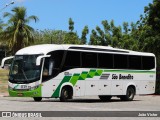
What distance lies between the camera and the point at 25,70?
25031mm

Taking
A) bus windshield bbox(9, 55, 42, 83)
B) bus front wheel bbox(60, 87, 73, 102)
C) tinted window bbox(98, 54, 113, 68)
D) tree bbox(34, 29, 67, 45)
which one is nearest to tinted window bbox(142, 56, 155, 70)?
tinted window bbox(98, 54, 113, 68)

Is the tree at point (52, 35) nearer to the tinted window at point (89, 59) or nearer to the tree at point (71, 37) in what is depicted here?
the tree at point (71, 37)

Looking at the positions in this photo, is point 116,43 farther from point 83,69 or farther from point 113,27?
point 83,69

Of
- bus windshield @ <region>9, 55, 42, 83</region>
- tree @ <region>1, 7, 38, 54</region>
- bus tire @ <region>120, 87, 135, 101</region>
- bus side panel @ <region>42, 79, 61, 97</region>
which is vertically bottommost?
bus tire @ <region>120, 87, 135, 101</region>

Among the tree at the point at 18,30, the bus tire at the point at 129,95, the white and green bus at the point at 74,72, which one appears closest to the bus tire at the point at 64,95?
the white and green bus at the point at 74,72

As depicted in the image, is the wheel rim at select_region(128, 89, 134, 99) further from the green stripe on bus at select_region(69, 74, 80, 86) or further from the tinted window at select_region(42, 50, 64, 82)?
the tinted window at select_region(42, 50, 64, 82)

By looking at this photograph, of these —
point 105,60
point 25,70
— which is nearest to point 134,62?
point 105,60

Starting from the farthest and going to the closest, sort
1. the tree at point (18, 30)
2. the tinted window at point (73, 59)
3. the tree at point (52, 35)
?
the tree at point (52, 35) → the tree at point (18, 30) → the tinted window at point (73, 59)

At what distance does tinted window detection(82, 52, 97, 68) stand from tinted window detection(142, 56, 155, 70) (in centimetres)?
451

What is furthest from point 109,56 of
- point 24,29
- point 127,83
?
point 24,29

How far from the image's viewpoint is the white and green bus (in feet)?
81.7

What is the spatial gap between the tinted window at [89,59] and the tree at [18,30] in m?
26.6

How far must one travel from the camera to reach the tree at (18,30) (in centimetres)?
5333

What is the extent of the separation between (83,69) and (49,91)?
2.60m
